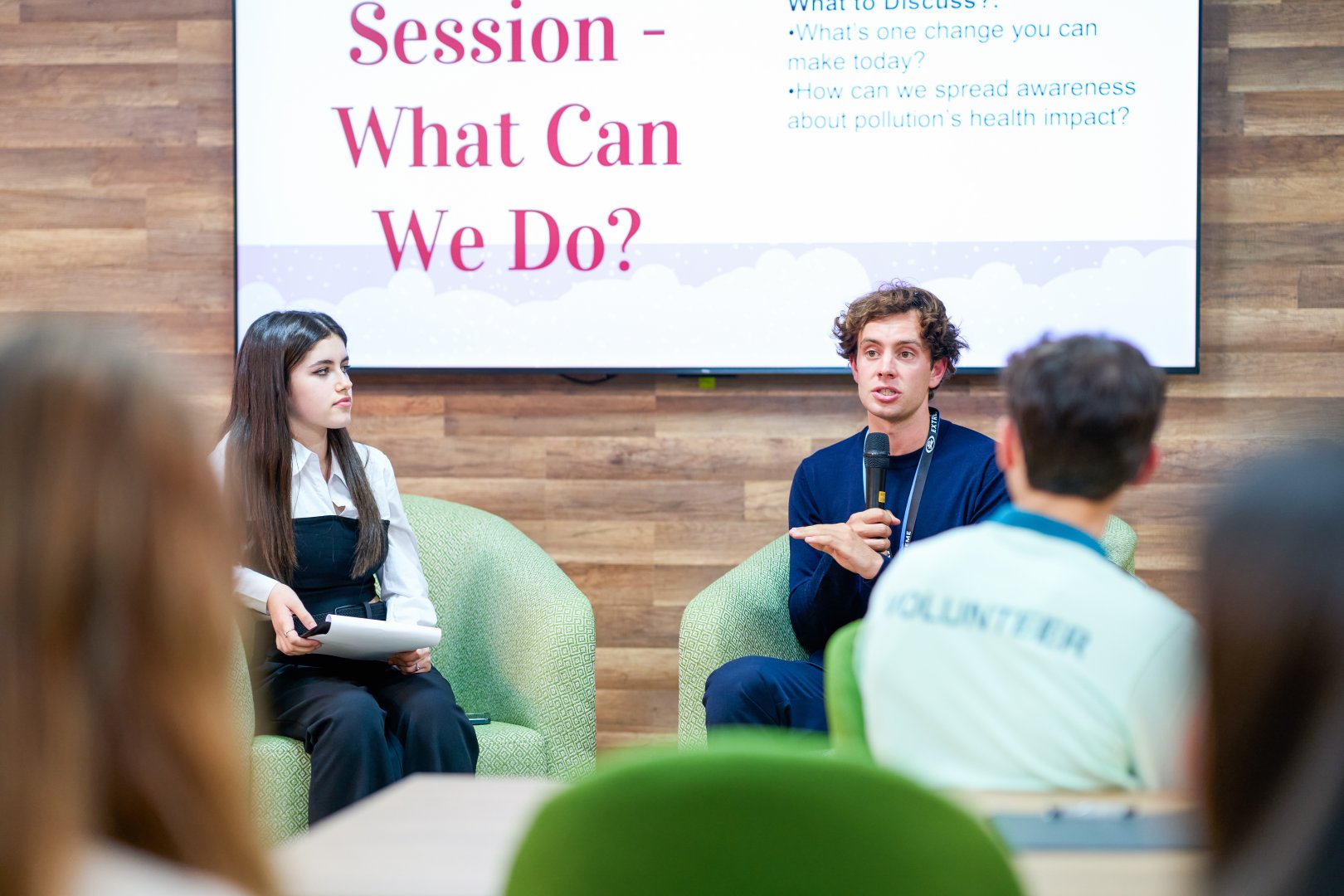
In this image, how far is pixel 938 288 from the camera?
3.62 metres

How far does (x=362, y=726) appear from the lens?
2744mm

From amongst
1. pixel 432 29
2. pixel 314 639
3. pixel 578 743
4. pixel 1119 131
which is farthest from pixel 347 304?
pixel 1119 131

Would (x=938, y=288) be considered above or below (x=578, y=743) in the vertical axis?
above

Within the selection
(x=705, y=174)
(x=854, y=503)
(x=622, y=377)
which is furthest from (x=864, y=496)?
(x=705, y=174)

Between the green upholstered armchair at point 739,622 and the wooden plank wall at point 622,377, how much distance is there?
56 centimetres

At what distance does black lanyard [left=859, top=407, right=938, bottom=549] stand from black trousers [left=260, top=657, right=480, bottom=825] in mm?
1131

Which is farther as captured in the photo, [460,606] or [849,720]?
[460,606]

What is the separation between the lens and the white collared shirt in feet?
10.2

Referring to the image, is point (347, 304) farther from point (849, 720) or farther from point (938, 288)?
point (849, 720)

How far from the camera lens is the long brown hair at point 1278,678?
1.97 feet

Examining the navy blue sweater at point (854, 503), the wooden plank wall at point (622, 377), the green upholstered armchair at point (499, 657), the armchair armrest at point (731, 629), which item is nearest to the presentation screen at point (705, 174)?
the wooden plank wall at point (622, 377)

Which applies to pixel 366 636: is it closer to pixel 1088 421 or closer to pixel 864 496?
pixel 864 496

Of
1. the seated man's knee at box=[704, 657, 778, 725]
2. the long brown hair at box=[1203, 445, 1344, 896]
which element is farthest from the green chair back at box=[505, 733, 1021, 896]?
the seated man's knee at box=[704, 657, 778, 725]

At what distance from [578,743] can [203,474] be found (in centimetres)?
236
